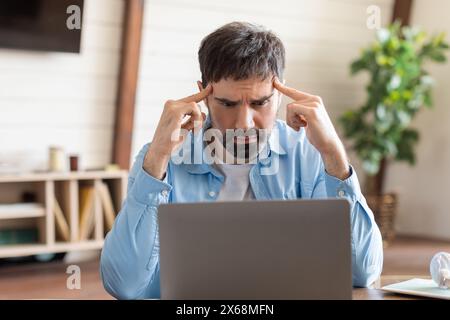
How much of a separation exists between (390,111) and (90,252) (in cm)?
223

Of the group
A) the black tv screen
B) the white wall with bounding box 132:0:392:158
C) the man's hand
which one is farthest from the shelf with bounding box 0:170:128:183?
the man's hand

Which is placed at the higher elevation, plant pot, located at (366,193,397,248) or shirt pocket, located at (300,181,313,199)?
shirt pocket, located at (300,181,313,199)

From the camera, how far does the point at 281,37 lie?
192 inches

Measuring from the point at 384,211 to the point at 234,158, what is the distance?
3757mm

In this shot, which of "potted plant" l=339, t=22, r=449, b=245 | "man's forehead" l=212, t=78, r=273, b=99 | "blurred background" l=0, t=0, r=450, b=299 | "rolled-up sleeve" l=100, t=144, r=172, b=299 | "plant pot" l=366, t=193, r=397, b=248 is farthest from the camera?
"plant pot" l=366, t=193, r=397, b=248

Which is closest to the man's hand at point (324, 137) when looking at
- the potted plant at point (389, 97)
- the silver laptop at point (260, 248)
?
the silver laptop at point (260, 248)

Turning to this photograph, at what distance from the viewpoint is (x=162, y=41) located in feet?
15.6

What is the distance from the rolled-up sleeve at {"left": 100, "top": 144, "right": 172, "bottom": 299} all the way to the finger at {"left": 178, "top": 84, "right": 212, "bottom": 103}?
0.53 feet

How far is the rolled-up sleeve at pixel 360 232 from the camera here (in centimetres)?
146

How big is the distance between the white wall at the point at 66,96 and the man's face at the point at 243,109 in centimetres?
290

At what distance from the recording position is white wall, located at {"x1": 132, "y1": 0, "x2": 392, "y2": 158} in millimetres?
4746
